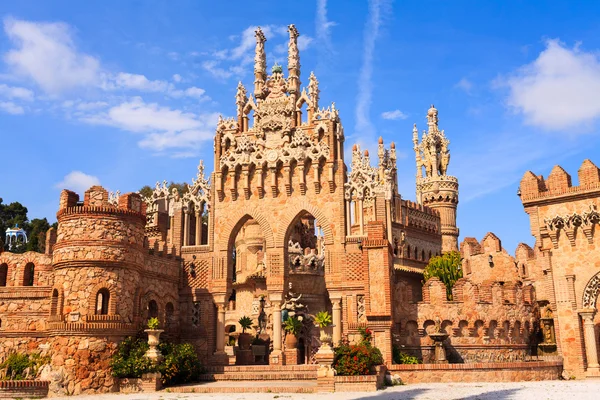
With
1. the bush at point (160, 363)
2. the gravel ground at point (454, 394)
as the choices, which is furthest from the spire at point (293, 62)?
the gravel ground at point (454, 394)

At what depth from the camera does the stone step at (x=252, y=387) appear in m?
20.0

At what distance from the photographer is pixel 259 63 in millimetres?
32594

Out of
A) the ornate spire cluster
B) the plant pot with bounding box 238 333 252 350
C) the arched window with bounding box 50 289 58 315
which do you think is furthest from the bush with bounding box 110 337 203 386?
the ornate spire cluster

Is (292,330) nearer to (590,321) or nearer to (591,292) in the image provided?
(590,321)

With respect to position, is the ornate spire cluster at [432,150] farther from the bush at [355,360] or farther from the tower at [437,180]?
the bush at [355,360]

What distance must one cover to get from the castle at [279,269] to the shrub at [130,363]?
0.35 m

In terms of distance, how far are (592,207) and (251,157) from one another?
578 inches

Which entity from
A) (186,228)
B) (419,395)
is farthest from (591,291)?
(186,228)

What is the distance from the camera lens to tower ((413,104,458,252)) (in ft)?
201

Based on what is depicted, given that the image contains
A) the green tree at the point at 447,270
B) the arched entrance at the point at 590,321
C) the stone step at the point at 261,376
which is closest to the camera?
the stone step at the point at 261,376

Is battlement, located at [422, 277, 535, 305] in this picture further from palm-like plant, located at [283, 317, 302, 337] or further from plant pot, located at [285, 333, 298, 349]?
plant pot, located at [285, 333, 298, 349]

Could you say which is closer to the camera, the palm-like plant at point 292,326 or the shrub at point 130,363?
the shrub at point 130,363

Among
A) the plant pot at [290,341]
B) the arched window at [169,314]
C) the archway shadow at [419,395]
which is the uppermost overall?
the arched window at [169,314]

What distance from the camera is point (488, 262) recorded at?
39.0m
